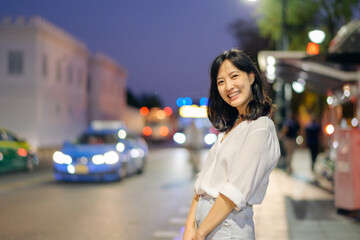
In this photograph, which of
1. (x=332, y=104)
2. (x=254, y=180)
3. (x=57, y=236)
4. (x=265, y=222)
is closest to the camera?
(x=254, y=180)

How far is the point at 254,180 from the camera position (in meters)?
2.20

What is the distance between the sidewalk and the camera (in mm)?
6867

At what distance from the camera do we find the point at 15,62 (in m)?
33.4

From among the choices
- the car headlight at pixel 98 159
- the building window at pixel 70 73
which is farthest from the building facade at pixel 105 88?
the car headlight at pixel 98 159

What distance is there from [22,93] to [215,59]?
108ft

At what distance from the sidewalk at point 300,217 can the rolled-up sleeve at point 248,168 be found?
184 inches

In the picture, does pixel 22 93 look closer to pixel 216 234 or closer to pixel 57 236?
pixel 57 236

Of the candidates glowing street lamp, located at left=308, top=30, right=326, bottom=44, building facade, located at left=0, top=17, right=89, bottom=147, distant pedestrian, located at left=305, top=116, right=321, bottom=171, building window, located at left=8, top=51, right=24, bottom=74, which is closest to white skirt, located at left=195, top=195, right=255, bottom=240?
glowing street lamp, located at left=308, top=30, right=326, bottom=44

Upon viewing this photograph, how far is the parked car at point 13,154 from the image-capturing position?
1466 cm

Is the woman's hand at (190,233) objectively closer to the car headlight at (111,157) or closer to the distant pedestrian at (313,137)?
the car headlight at (111,157)

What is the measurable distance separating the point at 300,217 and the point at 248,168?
6.49 metres

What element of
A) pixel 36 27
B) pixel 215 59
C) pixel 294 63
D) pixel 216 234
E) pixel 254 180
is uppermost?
pixel 36 27

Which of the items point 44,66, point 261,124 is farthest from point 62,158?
point 44,66

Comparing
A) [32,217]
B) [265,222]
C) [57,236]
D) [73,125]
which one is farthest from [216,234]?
[73,125]
